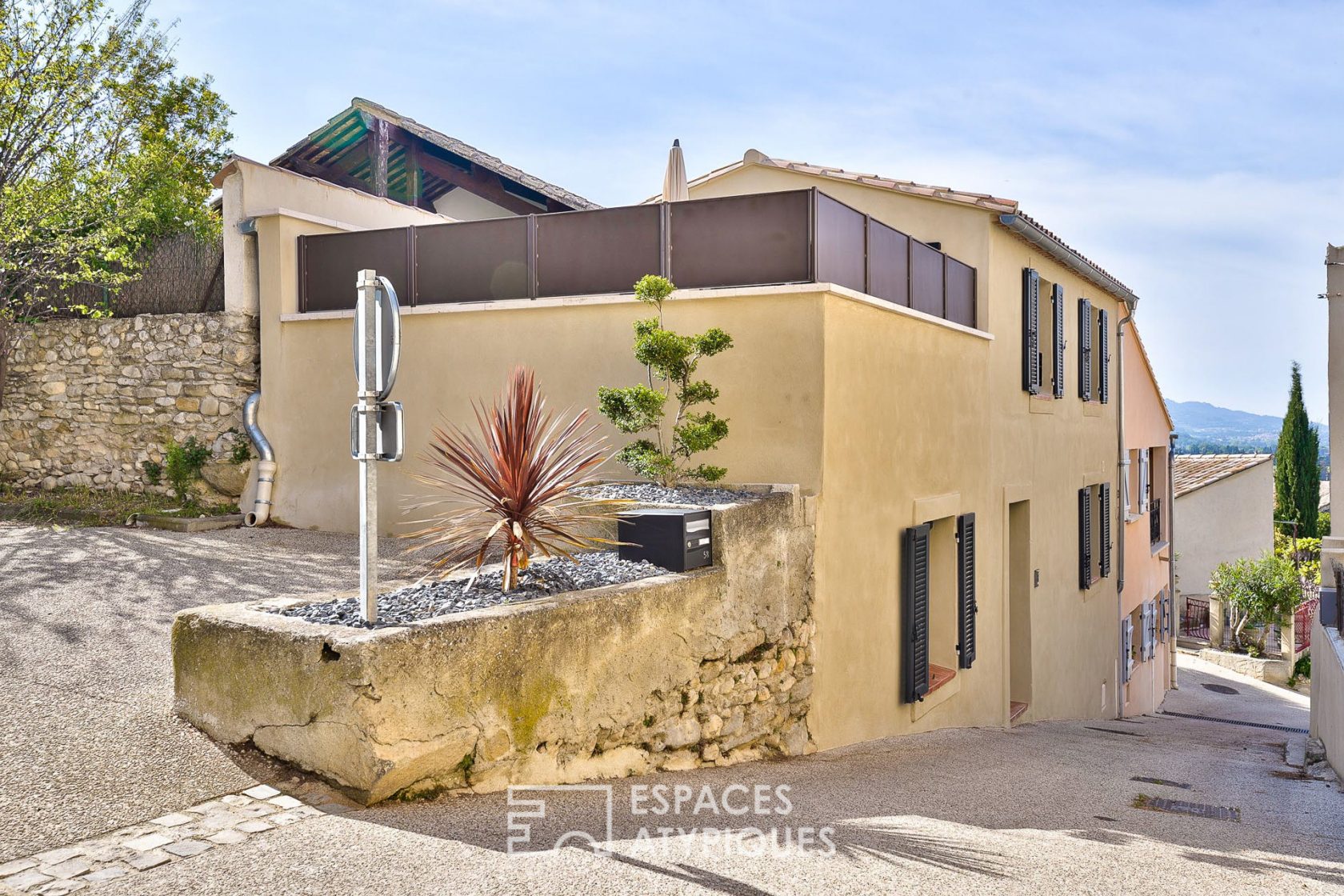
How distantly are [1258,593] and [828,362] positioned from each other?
1956cm

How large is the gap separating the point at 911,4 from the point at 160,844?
7.40 m

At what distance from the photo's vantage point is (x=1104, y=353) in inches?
632

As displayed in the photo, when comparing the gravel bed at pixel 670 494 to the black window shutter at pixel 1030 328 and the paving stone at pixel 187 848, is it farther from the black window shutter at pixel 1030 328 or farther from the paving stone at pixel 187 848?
the black window shutter at pixel 1030 328

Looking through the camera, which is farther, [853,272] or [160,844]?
[853,272]

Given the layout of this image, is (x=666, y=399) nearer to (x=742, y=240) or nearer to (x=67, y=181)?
(x=742, y=240)

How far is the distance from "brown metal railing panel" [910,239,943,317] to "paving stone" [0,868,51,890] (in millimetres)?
7859

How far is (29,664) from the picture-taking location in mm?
5801

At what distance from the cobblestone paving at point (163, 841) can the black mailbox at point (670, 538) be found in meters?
2.54

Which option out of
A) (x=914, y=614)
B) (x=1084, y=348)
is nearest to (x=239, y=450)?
(x=914, y=614)

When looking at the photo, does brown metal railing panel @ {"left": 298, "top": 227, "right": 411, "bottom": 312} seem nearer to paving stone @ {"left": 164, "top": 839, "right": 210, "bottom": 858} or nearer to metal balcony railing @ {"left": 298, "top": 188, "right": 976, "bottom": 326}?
metal balcony railing @ {"left": 298, "top": 188, "right": 976, "bottom": 326}

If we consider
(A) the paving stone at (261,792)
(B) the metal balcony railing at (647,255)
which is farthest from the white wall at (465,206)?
(A) the paving stone at (261,792)

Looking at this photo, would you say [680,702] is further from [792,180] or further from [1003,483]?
[792,180]

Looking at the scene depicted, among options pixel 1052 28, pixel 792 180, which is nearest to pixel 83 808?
pixel 1052 28

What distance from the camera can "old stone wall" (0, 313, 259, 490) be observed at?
11195 mm
